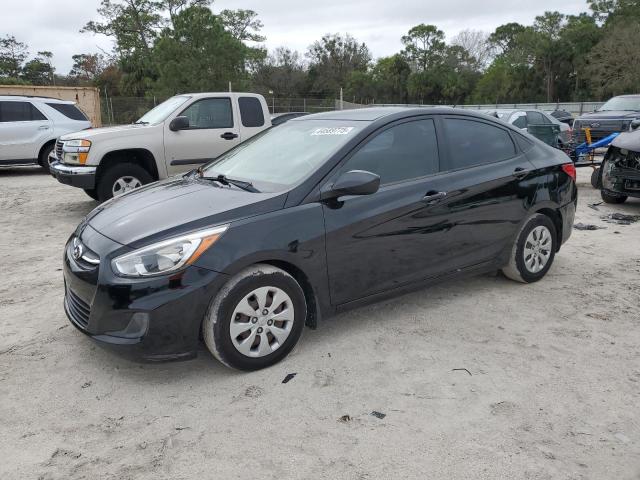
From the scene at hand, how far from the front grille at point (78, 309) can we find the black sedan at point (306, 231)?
0.5 inches

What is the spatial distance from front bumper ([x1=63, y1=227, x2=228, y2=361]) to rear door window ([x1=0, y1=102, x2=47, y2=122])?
11.0m

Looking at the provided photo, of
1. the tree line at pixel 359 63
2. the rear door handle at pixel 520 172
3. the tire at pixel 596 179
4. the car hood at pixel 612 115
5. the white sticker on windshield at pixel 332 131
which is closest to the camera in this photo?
the white sticker on windshield at pixel 332 131

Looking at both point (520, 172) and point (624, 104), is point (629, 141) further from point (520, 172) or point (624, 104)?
point (624, 104)

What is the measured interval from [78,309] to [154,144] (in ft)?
17.1

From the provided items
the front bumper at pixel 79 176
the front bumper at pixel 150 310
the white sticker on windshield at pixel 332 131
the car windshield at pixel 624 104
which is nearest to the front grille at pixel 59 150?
the front bumper at pixel 79 176

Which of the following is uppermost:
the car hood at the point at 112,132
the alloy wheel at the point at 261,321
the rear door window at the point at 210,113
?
the rear door window at the point at 210,113

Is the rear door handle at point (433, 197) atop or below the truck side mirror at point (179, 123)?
below

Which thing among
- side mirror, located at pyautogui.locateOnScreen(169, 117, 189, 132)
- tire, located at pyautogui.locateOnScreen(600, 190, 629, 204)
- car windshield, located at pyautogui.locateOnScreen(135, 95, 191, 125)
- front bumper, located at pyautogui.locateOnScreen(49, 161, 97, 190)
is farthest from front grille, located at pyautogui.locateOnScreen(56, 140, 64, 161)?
tire, located at pyautogui.locateOnScreen(600, 190, 629, 204)

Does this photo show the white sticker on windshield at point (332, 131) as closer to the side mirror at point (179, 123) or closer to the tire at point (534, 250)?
the tire at point (534, 250)

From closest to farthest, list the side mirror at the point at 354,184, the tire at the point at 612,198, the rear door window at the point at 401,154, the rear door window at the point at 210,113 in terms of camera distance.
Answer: the side mirror at the point at 354,184 → the rear door window at the point at 401,154 → the rear door window at the point at 210,113 → the tire at the point at 612,198

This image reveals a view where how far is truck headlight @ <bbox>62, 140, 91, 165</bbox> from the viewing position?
786 cm

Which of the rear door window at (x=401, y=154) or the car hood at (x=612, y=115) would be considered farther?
the car hood at (x=612, y=115)

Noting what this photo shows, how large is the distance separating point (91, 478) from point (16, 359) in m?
1.52

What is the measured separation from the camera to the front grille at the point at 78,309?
3344 millimetres
